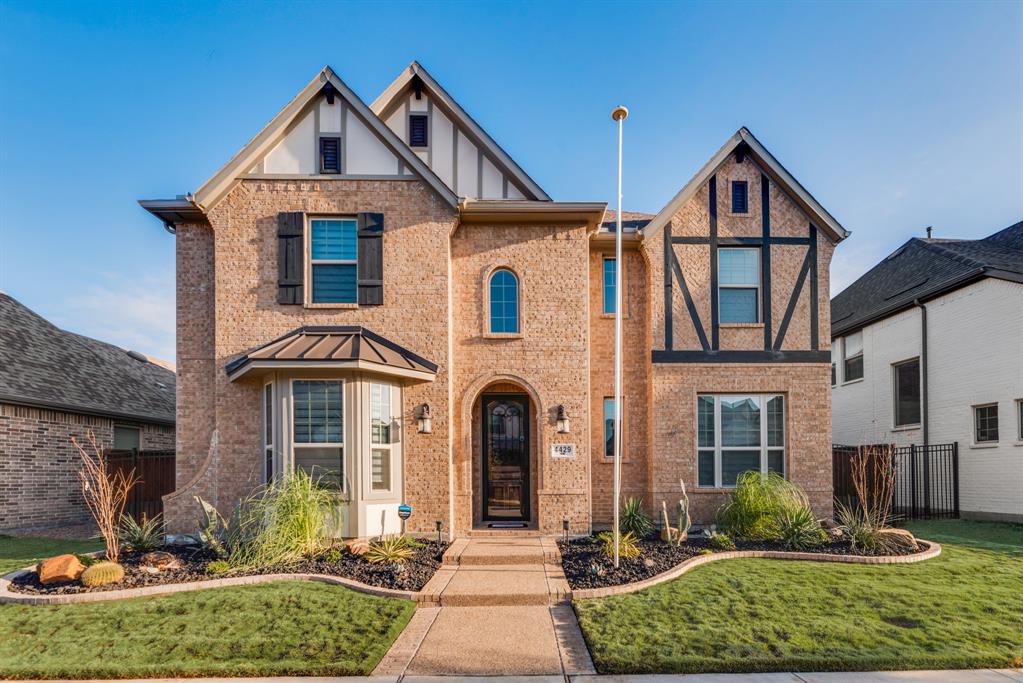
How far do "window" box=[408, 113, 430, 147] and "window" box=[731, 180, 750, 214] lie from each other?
22.2 feet

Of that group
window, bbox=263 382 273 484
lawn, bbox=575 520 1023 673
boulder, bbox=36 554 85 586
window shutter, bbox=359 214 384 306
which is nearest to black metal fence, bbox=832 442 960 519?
lawn, bbox=575 520 1023 673

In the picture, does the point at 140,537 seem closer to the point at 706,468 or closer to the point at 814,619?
the point at 814,619

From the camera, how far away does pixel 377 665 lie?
612cm

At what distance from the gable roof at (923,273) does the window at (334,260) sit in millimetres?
13905

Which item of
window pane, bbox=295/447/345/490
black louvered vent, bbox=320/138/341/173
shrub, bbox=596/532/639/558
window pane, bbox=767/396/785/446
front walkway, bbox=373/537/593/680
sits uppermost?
black louvered vent, bbox=320/138/341/173

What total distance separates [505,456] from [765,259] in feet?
22.5

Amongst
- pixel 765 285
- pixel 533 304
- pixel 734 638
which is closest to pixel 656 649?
pixel 734 638

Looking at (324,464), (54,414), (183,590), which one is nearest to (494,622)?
(183,590)

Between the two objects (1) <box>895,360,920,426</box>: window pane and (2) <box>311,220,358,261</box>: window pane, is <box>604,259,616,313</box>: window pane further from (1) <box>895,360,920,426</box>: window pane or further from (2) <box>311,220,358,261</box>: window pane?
(1) <box>895,360,920,426</box>: window pane

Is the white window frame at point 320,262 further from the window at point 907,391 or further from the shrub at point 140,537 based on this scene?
the window at point 907,391

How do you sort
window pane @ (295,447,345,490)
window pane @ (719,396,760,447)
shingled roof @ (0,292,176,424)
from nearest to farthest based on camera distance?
window pane @ (295,447,345,490) → window pane @ (719,396,760,447) → shingled roof @ (0,292,176,424)

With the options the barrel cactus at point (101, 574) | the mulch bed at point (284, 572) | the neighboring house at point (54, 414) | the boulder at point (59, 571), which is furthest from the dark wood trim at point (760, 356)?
the neighboring house at point (54, 414)

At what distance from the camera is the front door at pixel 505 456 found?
1209 cm

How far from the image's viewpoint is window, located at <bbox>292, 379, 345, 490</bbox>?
10250 mm
